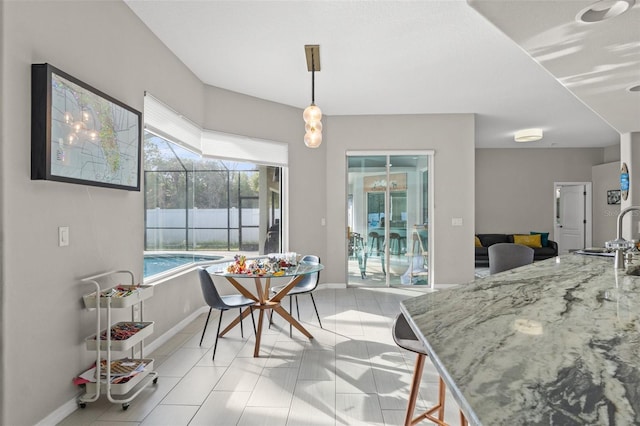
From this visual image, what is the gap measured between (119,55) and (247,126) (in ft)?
7.80

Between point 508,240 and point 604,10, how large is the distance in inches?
289

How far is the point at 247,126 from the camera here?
17.0 feet

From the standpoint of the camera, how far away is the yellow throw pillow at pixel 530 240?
26.9 ft

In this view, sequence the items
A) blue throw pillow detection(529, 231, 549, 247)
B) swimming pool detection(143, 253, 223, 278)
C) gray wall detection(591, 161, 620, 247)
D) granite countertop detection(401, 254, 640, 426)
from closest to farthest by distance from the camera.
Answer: granite countertop detection(401, 254, 640, 426), swimming pool detection(143, 253, 223, 278), blue throw pillow detection(529, 231, 549, 247), gray wall detection(591, 161, 620, 247)

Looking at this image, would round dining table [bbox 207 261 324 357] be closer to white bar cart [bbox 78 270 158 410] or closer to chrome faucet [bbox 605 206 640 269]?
white bar cart [bbox 78 270 158 410]

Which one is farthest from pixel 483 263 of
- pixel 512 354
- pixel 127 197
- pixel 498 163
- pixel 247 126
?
pixel 512 354

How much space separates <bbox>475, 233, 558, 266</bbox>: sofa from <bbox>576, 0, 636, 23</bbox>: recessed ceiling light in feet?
21.6

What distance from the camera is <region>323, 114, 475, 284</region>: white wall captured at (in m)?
6.02

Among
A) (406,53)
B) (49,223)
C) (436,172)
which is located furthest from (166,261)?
(436,172)

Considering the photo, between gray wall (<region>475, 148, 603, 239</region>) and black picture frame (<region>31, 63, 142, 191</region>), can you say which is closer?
black picture frame (<region>31, 63, 142, 191</region>)

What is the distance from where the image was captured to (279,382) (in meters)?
2.71

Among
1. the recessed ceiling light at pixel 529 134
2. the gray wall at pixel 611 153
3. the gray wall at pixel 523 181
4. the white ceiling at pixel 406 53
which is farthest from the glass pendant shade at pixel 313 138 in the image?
the gray wall at pixel 611 153

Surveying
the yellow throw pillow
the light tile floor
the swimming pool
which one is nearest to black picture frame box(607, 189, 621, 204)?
the yellow throw pillow

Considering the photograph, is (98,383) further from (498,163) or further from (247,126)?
(498,163)
